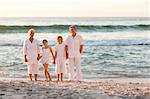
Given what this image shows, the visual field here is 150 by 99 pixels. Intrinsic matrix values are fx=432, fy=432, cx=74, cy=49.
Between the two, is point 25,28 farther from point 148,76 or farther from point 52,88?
point 52,88

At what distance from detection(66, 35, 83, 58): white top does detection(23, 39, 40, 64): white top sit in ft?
2.94

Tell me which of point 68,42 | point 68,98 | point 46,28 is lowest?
point 68,98

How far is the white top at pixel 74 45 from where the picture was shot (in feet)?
37.3

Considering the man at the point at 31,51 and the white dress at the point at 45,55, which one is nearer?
the man at the point at 31,51

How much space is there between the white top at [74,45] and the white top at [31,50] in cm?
90

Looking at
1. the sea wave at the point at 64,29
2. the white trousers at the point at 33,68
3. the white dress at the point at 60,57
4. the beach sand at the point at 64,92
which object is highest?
the sea wave at the point at 64,29

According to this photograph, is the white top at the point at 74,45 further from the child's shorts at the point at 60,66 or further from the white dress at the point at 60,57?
the child's shorts at the point at 60,66

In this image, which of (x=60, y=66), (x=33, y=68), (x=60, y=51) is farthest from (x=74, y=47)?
(x=33, y=68)

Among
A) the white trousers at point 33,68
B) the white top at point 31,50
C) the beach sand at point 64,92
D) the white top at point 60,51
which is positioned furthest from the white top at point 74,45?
the beach sand at point 64,92

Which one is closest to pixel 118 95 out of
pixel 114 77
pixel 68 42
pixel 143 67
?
pixel 68 42

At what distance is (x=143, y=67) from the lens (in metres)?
16.2

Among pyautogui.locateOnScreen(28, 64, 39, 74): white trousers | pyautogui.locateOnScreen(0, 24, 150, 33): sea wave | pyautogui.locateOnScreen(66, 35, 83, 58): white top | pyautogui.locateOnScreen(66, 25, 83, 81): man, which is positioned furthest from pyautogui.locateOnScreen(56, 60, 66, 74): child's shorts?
pyautogui.locateOnScreen(0, 24, 150, 33): sea wave

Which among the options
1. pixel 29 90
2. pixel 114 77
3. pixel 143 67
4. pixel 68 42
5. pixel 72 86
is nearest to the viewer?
pixel 29 90

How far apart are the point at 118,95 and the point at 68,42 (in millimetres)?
2808
